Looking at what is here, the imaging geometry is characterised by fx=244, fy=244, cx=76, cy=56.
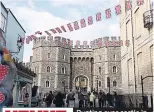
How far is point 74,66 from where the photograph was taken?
52.3m

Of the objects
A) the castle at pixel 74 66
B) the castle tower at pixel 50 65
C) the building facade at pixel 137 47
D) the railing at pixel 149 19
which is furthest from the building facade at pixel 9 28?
the castle tower at pixel 50 65

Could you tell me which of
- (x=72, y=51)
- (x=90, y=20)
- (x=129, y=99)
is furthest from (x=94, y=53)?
(x=90, y=20)

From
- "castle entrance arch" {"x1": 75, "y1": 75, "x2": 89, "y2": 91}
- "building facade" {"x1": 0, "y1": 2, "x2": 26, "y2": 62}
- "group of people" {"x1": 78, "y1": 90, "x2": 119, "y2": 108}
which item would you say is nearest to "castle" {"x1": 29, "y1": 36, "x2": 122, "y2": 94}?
"castle entrance arch" {"x1": 75, "y1": 75, "x2": 89, "y2": 91}

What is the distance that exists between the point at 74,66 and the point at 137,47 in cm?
3567

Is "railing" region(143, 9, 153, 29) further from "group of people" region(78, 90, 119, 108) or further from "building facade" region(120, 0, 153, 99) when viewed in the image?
"group of people" region(78, 90, 119, 108)

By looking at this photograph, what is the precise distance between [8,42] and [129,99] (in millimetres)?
8689

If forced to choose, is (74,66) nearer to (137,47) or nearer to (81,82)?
(81,82)

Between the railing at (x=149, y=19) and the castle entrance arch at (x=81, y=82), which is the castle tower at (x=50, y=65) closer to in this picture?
the castle entrance arch at (x=81, y=82)

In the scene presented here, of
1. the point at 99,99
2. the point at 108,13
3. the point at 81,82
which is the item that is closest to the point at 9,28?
the point at 99,99

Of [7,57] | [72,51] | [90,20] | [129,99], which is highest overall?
[72,51]

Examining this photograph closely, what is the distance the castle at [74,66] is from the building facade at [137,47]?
25.2 meters

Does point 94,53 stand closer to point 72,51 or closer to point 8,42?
point 72,51

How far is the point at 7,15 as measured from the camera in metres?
16.7

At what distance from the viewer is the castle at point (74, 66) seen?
47.5 metres
